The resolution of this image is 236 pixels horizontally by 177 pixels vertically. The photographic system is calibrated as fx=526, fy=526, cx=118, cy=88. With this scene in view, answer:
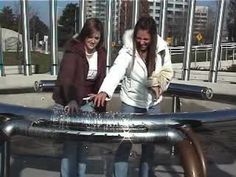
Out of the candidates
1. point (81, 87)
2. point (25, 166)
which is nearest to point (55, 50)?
point (25, 166)

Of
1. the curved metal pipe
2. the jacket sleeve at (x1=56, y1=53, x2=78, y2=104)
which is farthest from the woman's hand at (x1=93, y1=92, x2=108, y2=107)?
the curved metal pipe

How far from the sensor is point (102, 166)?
5.21 metres

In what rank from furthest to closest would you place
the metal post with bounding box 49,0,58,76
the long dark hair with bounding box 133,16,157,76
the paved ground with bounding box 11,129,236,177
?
the metal post with bounding box 49,0,58,76 → the paved ground with bounding box 11,129,236,177 → the long dark hair with bounding box 133,16,157,76

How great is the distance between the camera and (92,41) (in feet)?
13.1

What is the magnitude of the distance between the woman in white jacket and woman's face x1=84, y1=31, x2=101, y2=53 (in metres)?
0.20

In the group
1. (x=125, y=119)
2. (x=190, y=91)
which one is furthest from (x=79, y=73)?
(x=190, y=91)

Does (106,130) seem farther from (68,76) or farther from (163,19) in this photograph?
(163,19)

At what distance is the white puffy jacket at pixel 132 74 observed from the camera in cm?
393

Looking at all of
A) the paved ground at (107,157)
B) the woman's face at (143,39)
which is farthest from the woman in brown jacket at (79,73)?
the paved ground at (107,157)

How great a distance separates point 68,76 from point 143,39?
2.10ft

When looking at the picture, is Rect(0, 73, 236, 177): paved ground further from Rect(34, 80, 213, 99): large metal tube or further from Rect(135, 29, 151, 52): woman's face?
Rect(135, 29, 151, 52): woman's face

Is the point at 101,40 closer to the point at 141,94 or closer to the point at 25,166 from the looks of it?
the point at 141,94

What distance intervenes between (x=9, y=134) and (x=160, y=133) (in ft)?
2.79

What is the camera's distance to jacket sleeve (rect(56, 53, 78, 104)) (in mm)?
3994
